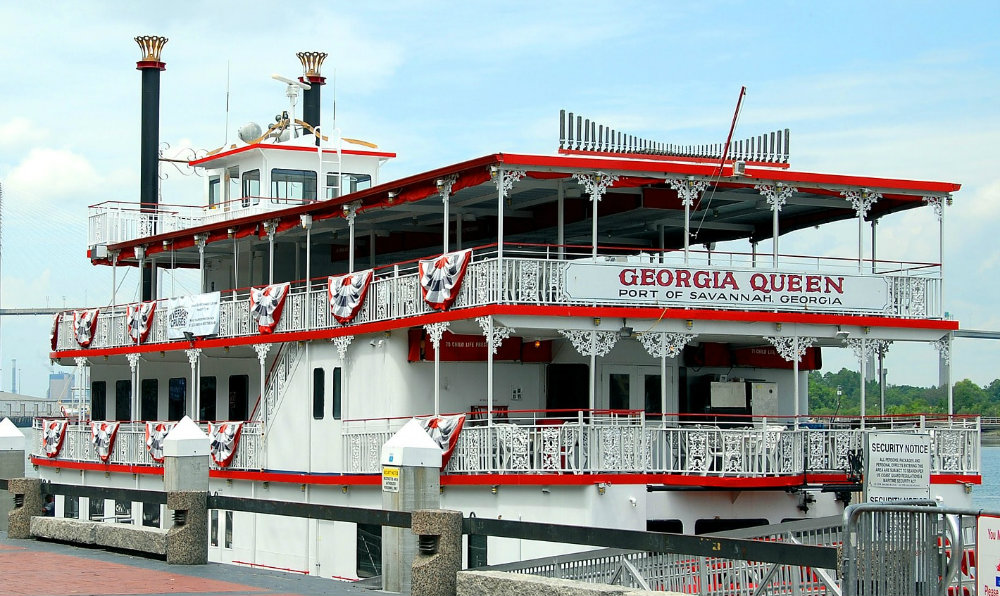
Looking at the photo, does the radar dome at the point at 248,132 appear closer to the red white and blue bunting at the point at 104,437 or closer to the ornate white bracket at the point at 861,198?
the red white and blue bunting at the point at 104,437

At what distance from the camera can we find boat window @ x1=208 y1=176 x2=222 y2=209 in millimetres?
35688

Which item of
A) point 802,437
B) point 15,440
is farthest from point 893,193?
point 15,440

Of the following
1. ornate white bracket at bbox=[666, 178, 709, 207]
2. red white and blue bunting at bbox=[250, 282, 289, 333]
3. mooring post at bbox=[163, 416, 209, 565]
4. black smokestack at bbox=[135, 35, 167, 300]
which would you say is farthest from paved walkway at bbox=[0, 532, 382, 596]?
black smokestack at bbox=[135, 35, 167, 300]

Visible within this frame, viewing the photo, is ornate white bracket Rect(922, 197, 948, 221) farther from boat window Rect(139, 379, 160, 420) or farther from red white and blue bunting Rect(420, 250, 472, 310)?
boat window Rect(139, 379, 160, 420)

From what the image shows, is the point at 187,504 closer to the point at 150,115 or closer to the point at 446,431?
the point at 446,431

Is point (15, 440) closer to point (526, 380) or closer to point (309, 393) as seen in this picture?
point (309, 393)

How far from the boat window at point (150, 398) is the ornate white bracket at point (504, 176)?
52.1 feet

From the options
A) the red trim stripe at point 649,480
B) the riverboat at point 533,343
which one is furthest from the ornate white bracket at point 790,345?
the red trim stripe at point 649,480

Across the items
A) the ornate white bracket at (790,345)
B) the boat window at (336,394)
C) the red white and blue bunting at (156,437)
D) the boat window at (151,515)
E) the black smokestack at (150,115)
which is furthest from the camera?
the black smokestack at (150,115)

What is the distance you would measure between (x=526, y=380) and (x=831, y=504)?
5.92m

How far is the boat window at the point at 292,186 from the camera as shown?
34.1 metres

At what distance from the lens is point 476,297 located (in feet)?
75.2

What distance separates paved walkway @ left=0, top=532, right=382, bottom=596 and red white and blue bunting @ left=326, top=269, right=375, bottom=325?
882cm

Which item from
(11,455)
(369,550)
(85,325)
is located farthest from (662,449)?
(85,325)
